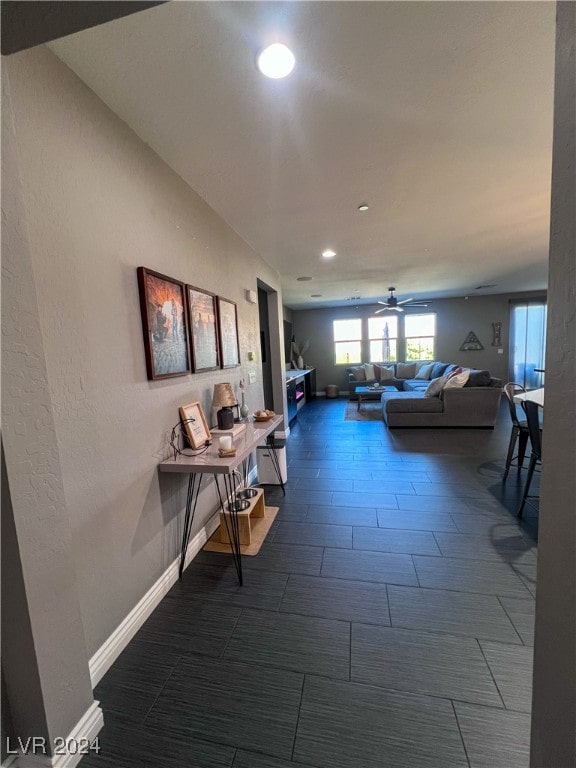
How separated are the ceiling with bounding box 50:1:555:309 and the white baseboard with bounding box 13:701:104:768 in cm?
248

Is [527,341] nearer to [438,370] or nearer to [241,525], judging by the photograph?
[438,370]

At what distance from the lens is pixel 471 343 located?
25.9 ft

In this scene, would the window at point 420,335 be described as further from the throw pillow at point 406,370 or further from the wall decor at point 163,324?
the wall decor at point 163,324

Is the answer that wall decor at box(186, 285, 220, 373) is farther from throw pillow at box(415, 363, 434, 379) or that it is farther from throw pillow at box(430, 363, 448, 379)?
throw pillow at box(415, 363, 434, 379)

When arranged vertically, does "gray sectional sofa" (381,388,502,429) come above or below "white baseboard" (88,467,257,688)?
above

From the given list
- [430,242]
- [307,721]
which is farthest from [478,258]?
[307,721]

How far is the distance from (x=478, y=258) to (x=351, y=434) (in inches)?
125

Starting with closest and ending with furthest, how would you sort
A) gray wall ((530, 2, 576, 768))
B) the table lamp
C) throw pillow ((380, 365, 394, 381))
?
1. gray wall ((530, 2, 576, 768))
2. the table lamp
3. throw pillow ((380, 365, 394, 381))

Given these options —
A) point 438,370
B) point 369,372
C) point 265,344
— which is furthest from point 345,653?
point 369,372

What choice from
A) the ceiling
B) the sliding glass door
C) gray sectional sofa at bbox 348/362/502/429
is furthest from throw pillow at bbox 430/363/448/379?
the ceiling

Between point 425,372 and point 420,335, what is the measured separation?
1593 mm

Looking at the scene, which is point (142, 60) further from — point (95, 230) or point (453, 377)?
point (453, 377)

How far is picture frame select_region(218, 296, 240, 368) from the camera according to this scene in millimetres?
2453

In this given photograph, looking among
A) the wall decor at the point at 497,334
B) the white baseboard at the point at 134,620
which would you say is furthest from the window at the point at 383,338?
the white baseboard at the point at 134,620
